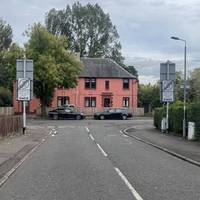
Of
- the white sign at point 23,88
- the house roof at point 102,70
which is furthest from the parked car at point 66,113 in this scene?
the white sign at point 23,88

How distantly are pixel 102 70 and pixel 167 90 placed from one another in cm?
4831

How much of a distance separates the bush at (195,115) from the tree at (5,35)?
226 ft

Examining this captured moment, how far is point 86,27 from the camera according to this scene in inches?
4370

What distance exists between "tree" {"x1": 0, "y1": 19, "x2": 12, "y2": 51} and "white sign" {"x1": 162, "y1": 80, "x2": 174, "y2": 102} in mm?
61331

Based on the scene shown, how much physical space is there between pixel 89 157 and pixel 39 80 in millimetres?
53859

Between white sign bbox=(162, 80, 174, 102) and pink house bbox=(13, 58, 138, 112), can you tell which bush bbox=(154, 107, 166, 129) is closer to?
white sign bbox=(162, 80, 174, 102)

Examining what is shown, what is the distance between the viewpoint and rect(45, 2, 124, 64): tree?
10850 cm

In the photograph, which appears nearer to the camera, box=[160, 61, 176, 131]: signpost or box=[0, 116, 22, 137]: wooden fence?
box=[0, 116, 22, 137]: wooden fence

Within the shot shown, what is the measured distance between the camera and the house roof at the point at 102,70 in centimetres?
9244

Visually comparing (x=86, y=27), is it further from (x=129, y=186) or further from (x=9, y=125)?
(x=129, y=186)

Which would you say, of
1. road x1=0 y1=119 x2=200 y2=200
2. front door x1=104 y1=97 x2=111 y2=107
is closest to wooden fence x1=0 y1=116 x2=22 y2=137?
road x1=0 y1=119 x2=200 y2=200

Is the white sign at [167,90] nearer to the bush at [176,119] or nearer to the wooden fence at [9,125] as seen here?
the bush at [176,119]

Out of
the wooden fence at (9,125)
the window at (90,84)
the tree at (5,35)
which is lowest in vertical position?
the wooden fence at (9,125)

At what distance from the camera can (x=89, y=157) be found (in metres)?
22.6
